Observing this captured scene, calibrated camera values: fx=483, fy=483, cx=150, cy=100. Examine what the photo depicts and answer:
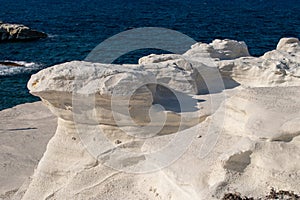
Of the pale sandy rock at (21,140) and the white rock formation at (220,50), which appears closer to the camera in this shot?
the pale sandy rock at (21,140)

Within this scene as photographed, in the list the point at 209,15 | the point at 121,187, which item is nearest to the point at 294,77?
the point at 121,187

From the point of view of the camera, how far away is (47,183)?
10.6 m

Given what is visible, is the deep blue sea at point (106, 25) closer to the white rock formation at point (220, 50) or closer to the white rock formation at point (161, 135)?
the white rock formation at point (220, 50)

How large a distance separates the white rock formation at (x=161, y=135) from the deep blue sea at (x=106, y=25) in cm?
1298

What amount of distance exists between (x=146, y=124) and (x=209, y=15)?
46.1 meters

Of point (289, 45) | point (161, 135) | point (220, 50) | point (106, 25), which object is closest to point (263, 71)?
point (220, 50)

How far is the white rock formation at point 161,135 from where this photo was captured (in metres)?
8.15

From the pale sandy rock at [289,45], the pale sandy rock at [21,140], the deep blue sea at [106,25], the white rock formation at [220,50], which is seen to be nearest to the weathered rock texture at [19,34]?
the deep blue sea at [106,25]

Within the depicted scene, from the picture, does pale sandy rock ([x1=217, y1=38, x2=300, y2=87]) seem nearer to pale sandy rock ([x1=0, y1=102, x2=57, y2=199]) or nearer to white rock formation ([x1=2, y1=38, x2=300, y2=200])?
white rock formation ([x1=2, y1=38, x2=300, y2=200])

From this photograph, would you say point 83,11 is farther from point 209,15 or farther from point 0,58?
point 0,58

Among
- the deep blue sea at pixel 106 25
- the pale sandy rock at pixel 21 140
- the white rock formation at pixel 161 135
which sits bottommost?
the deep blue sea at pixel 106 25

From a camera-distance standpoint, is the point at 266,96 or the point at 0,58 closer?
the point at 266,96

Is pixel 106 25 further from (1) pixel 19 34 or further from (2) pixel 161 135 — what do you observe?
(2) pixel 161 135

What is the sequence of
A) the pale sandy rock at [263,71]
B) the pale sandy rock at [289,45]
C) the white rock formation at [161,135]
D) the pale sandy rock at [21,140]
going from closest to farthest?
the white rock formation at [161,135] < the pale sandy rock at [263,71] < the pale sandy rock at [21,140] < the pale sandy rock at [289,45]
